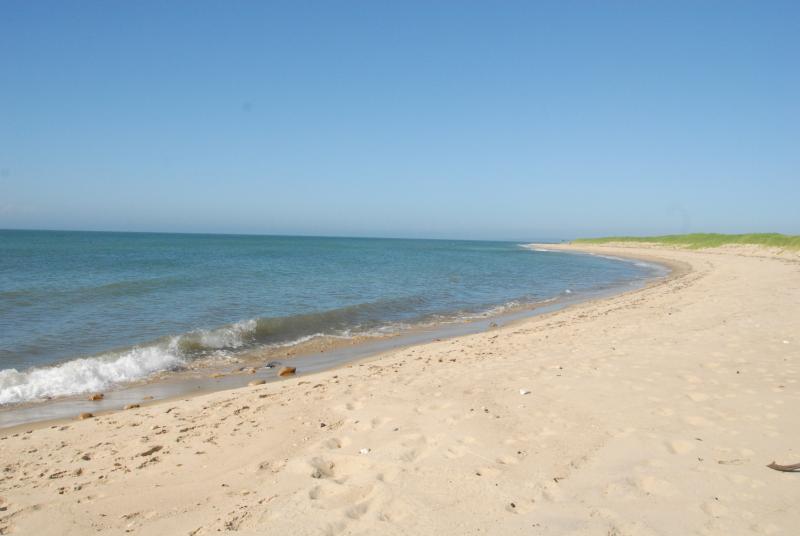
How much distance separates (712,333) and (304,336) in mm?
9050

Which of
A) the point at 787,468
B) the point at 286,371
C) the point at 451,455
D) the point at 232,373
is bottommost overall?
the point at 232,373

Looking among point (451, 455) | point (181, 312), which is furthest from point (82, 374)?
point (451, 455)

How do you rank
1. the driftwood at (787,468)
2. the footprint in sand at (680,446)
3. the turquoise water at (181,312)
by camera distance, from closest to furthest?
1. the driftwood at (787,468)
2. the footprint in sand at (680,446)
3. the turquoise water at (181,312)

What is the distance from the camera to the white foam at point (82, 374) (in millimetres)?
7875

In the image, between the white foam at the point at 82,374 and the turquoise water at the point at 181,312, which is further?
the turquoise water at the point at 181,312

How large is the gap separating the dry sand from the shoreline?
3.26 ft

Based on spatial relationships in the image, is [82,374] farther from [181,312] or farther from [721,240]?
[721,240]

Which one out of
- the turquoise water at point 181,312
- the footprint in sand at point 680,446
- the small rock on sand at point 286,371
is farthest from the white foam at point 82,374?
the footprint in sand at point 680,446

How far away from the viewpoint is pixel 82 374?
8.55 meters

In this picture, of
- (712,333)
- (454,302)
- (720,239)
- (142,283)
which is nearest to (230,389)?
(712,333)

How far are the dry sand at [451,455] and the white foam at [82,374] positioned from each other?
2310 millimetres

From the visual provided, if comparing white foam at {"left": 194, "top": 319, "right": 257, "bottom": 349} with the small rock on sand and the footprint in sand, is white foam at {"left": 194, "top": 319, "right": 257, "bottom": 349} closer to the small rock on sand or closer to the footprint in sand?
the small rock on sand

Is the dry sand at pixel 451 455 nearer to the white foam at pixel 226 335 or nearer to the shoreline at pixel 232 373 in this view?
the shoreline at pixel 232 373

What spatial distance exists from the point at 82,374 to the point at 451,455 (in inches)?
286
